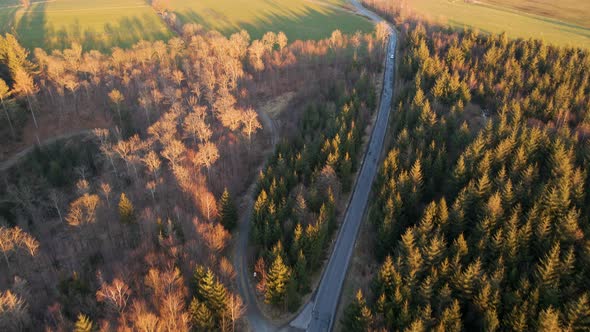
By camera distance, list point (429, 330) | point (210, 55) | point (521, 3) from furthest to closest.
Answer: point (521, 3)
point (210, 55)
point (429, 330)

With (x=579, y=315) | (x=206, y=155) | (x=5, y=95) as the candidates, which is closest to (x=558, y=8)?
(x=206, y=155)

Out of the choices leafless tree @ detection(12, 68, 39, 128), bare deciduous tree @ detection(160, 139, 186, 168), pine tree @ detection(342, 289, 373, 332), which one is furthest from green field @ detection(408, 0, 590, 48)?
leafless tree @ detection(12, 68, 39, 128)

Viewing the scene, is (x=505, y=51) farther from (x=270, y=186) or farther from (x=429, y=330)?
(x=429, y=330)

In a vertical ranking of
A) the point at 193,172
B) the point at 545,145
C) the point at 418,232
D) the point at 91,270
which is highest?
the point at 545,145

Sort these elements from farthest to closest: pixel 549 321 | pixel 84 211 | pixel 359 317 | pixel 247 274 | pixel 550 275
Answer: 1. pixel 84 211
2. pixel 247 274
3. pixel 359 317
4. pixel 550 275
5. pixel 549 321

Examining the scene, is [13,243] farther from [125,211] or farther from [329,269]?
[329,269]

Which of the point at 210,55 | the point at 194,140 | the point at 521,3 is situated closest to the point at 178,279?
the point at 194,140
